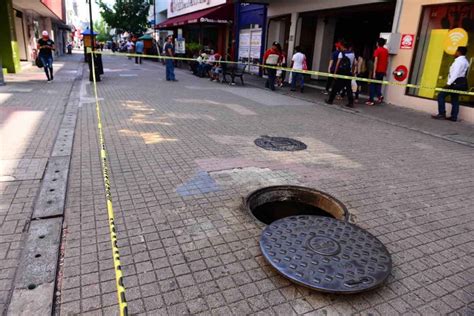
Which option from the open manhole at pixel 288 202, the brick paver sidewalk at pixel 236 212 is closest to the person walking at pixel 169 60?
the brick paver sidewalk at pixel 236 212

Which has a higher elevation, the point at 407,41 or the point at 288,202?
the point at 407,41

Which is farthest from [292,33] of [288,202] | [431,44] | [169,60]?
[288,202]

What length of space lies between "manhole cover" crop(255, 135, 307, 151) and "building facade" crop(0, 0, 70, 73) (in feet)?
45.1

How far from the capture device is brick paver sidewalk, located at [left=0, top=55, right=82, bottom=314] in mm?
3004

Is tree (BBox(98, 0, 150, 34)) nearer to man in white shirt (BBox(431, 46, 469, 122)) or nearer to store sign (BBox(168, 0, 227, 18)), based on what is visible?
store sign (BBox(168, 0, 227, 18))

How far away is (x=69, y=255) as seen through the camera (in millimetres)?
2912

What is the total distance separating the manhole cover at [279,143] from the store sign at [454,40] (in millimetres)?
6254

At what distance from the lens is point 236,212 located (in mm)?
3752

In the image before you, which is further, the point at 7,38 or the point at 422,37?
the point at 7,38

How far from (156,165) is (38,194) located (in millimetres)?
1531

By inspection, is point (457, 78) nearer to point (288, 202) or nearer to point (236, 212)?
point (288, 202)

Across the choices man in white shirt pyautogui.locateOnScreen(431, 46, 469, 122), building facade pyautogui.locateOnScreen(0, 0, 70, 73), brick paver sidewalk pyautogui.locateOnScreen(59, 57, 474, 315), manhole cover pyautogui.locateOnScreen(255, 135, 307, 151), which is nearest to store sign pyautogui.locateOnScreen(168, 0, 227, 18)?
building facade pyautogui.locateOnScreen(0, 0, 70, 73)

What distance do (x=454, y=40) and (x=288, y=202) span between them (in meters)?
8.36

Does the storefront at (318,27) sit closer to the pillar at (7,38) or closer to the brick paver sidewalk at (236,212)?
the brick paver sidewalk at (236,212)
